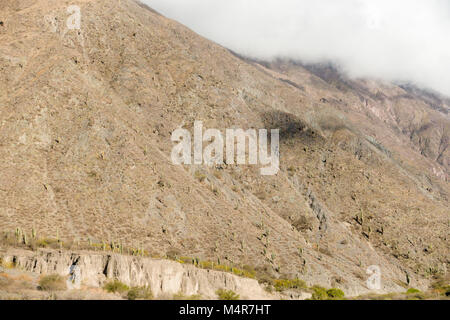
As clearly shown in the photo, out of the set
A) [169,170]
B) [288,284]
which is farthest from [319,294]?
[169,170]

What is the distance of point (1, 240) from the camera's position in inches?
1153

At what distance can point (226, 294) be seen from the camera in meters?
30.6

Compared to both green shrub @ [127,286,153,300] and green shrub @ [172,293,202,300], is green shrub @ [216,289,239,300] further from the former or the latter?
green shrub @ [127,286,153,300]

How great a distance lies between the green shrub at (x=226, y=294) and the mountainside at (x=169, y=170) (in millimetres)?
8028

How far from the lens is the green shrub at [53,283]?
22219mm

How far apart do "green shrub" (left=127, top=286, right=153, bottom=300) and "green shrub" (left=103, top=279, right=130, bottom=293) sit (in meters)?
0.53

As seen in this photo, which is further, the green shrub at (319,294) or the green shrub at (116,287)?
the green shrub at (319,294)

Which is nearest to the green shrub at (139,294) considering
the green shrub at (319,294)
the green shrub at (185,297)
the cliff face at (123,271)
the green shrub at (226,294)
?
the cliff face at (123,271)

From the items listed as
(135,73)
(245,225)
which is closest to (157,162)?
(245,225)

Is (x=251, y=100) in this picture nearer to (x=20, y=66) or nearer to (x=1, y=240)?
(x=20, y=66)

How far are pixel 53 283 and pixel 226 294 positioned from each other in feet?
43.4

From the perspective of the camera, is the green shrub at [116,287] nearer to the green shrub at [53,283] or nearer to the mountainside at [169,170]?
the green shrub at [53,283]

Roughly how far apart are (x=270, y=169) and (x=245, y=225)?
18.8 meters
